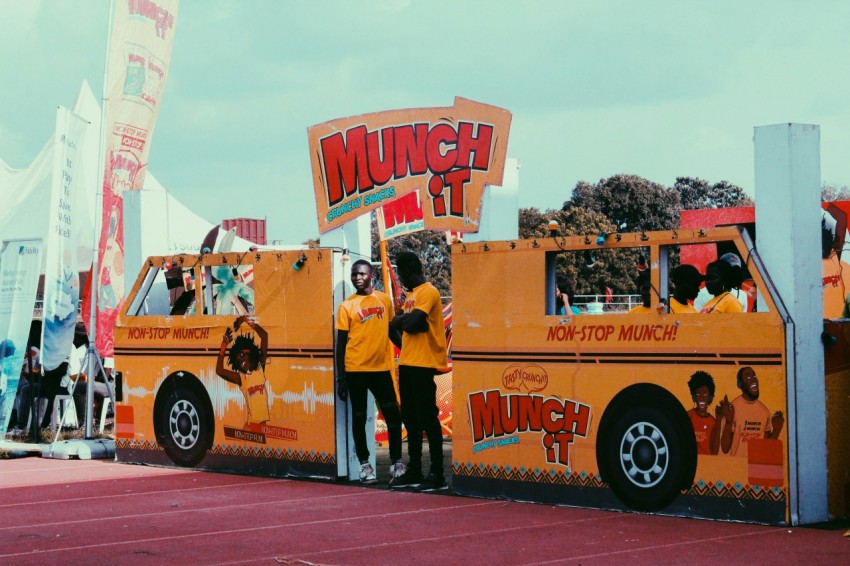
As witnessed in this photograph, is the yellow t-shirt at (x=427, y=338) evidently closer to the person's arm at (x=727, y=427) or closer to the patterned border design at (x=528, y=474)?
the patterned border design at (x=528, y=474)

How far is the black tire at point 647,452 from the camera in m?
8.79

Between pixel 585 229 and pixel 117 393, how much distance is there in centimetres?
3862

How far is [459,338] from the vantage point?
34.2 ft

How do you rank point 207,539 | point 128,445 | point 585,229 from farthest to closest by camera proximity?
point 585,229 → point 128,445 → point 207,539

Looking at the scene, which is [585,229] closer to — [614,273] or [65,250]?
[614,273]

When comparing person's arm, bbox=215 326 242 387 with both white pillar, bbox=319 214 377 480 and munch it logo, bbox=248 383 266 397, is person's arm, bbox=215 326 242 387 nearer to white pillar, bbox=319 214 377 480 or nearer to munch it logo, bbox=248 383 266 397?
munch it logo, bbox=248 383 266 397

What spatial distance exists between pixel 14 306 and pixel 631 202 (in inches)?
1792

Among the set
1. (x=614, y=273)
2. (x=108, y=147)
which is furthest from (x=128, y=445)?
(x=614, y=273)

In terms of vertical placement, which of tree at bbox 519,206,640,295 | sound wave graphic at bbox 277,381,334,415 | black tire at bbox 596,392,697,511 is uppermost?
tree at bbox 519,206,640,295

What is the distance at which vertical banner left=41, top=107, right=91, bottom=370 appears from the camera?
14.6 metres

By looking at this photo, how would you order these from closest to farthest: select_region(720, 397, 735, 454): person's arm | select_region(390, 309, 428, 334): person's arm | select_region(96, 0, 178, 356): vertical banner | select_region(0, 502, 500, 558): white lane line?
select_region(0, 502, 500, 558): white lane line → select_region(720, 397, 735, 454): person's arm → select_region(390, 309, 428, 334): person's arm → select_region(96, 0, 178, 356): vertical banner

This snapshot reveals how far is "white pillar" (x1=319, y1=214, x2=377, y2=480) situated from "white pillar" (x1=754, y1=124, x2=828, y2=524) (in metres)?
4.27

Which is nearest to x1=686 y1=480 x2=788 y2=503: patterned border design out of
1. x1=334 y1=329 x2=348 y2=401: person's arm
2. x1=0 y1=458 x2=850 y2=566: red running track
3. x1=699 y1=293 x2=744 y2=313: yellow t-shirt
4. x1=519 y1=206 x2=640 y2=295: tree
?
x1=0 y1=458 x2=850 y2=566: red running track

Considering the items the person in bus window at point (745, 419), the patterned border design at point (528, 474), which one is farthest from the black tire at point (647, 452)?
the person in bus window at point (745, 419)
